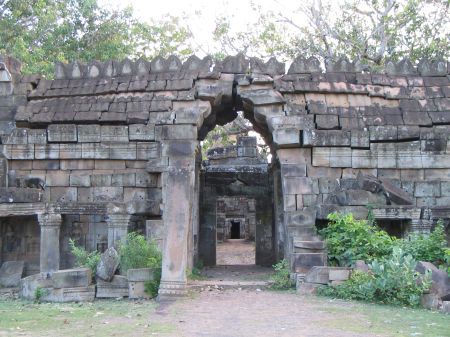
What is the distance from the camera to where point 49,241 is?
10602 mm

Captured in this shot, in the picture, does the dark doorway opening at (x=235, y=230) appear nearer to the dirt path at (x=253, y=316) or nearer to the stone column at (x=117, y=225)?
the stone column at (x=117, y=225)

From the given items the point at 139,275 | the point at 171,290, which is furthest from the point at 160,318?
the point at 139,275

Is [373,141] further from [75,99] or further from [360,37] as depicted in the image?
[360,37]

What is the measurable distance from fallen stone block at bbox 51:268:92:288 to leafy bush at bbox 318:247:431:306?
412 cm

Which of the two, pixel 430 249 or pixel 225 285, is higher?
pixel 430 249

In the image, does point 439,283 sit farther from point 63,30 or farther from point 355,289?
point 63,30

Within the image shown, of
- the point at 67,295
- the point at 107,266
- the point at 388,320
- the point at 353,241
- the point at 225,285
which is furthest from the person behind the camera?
the point at 225,285

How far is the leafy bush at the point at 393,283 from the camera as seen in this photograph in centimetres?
792

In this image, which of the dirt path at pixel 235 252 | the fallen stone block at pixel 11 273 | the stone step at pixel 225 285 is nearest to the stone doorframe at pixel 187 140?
the stone step at pixel 225 285

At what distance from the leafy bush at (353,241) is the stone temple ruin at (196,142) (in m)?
0.52

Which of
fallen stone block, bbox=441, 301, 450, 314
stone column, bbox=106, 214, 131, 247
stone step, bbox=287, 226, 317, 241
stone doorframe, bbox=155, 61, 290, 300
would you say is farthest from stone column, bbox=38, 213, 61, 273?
fallen stone block, bbox=441, 301, 450, 314

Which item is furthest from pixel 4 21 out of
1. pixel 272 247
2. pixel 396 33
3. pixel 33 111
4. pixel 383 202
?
pixel 383 202

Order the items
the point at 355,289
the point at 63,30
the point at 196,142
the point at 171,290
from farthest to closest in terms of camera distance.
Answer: the point at 63,30 → the point at 196,142 → the point at 171,290 → the point at 355,289

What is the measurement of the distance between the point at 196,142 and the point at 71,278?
3325 millimetres
